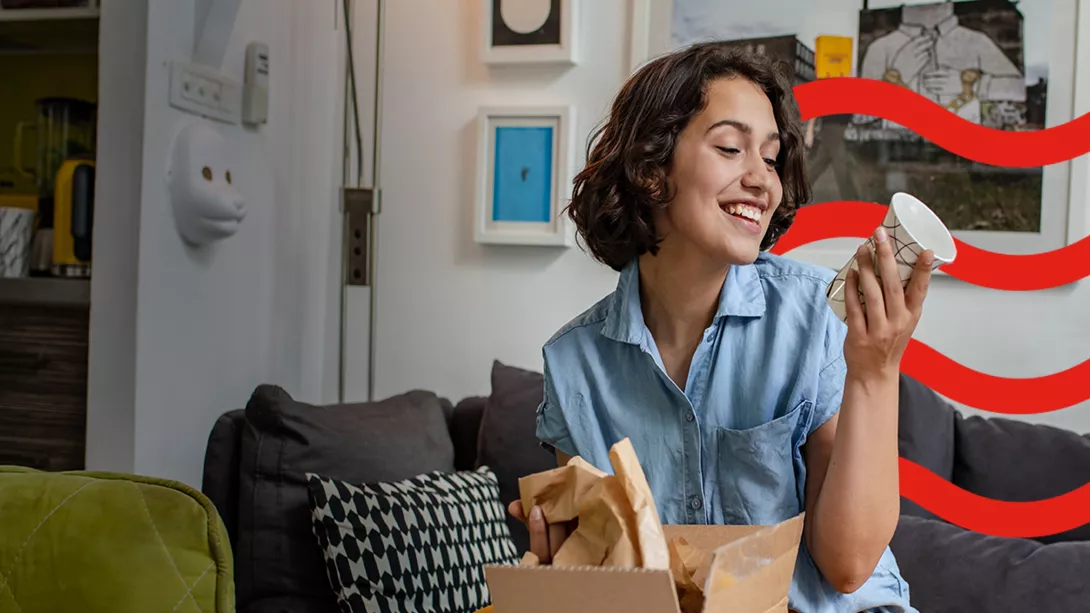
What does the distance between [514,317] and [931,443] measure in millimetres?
1055

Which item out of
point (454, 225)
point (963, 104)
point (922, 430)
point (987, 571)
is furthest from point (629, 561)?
point (454, 225)

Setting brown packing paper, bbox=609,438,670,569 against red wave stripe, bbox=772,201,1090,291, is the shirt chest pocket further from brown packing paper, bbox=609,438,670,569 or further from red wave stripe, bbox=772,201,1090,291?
red wave stripe, bbox=772,201,1090,291

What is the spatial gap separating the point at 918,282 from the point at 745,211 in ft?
0.92

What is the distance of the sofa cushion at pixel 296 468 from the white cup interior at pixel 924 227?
4.41 feet

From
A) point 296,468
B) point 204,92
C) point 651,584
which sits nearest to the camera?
point 651,584

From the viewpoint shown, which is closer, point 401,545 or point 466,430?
point 401,545

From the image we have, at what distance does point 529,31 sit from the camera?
2533mm

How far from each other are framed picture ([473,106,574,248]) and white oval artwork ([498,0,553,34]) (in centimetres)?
21

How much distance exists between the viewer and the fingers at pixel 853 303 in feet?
3.34

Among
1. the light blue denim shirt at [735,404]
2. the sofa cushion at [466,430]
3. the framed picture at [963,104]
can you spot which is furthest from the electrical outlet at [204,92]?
→ the light blue denim shirt at [735,404]

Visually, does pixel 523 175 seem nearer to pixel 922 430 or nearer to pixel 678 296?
pixel 922 430

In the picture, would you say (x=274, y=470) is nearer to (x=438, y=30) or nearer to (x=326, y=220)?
(x=326, y=220)

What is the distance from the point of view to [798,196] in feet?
4.46

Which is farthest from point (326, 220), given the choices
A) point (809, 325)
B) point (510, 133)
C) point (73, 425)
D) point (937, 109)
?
point (809, 325)
